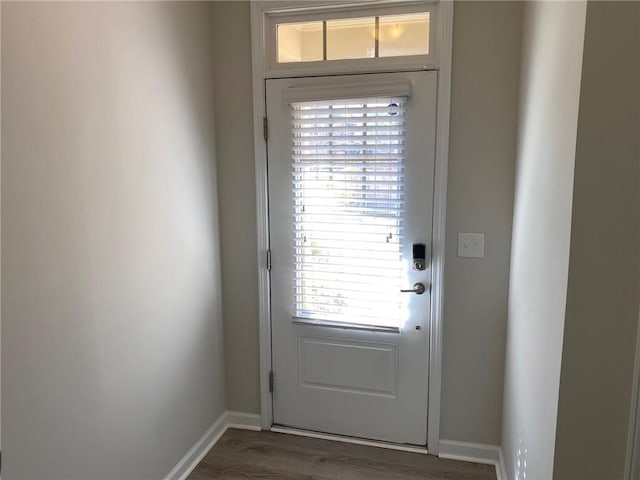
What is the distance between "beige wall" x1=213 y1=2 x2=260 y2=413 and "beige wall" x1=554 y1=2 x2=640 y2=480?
5.64 feet

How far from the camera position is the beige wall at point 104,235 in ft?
4.51

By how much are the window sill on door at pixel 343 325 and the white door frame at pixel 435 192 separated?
0.19 metres

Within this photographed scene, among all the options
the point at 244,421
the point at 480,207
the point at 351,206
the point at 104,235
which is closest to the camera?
the point at 104,235

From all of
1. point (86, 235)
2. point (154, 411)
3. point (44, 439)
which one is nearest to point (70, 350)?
point (44, 439)

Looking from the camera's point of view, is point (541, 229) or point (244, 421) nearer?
point (541, 229)

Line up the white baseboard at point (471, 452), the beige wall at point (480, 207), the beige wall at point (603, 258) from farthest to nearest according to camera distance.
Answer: the white baseboard at point (471, 452) < the beige wall at point (480, 207) < the beige wall at point (603, 258)

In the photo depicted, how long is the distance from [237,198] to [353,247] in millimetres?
720

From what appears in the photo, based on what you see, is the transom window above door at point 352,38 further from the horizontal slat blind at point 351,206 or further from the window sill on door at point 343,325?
the window sill on door at point 343,325

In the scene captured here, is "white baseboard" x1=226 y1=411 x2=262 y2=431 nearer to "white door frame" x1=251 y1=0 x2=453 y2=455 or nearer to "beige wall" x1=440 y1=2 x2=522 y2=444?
"white door frame" x1=251 y1=0 x2=453 y2=455

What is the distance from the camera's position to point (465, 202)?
7.43 feet

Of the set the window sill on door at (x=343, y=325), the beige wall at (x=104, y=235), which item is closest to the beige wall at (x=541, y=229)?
the window sill on door at (x=343, y=325)

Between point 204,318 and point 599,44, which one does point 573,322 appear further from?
point 204,318

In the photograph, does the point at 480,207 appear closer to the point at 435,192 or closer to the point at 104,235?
the point at 435,192

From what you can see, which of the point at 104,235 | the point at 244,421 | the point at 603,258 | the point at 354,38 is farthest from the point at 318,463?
the point at 354,38
